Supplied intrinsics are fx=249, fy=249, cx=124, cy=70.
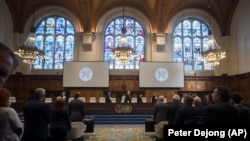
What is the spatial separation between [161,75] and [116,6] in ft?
19.8

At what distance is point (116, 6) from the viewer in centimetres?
1822

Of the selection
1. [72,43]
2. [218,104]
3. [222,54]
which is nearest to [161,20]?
[222,54]

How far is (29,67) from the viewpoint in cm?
1733

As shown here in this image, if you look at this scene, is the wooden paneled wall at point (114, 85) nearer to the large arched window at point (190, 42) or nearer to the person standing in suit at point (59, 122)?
the large arched window at point (190, 42)

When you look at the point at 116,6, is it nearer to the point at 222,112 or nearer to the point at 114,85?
the point at 114,85

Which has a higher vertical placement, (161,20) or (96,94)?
(161,20)

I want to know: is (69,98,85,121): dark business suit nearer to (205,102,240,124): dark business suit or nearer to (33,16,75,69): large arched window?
(205,102,240,124): dark business suit

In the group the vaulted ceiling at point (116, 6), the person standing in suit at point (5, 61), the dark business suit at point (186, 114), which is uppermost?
the vaulted ceiling at point (116, 6)

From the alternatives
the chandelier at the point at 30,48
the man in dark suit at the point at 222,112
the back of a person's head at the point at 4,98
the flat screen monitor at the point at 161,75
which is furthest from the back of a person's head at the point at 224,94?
A: the flat screen monitor at the point at 161,75

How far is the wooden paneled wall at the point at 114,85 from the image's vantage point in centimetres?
1678

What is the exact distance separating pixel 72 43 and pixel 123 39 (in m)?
6.35

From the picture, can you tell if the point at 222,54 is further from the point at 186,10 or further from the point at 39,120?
the point at 39,120

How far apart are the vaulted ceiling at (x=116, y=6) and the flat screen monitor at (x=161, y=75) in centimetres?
291

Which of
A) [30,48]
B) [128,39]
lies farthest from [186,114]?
[128,39]
